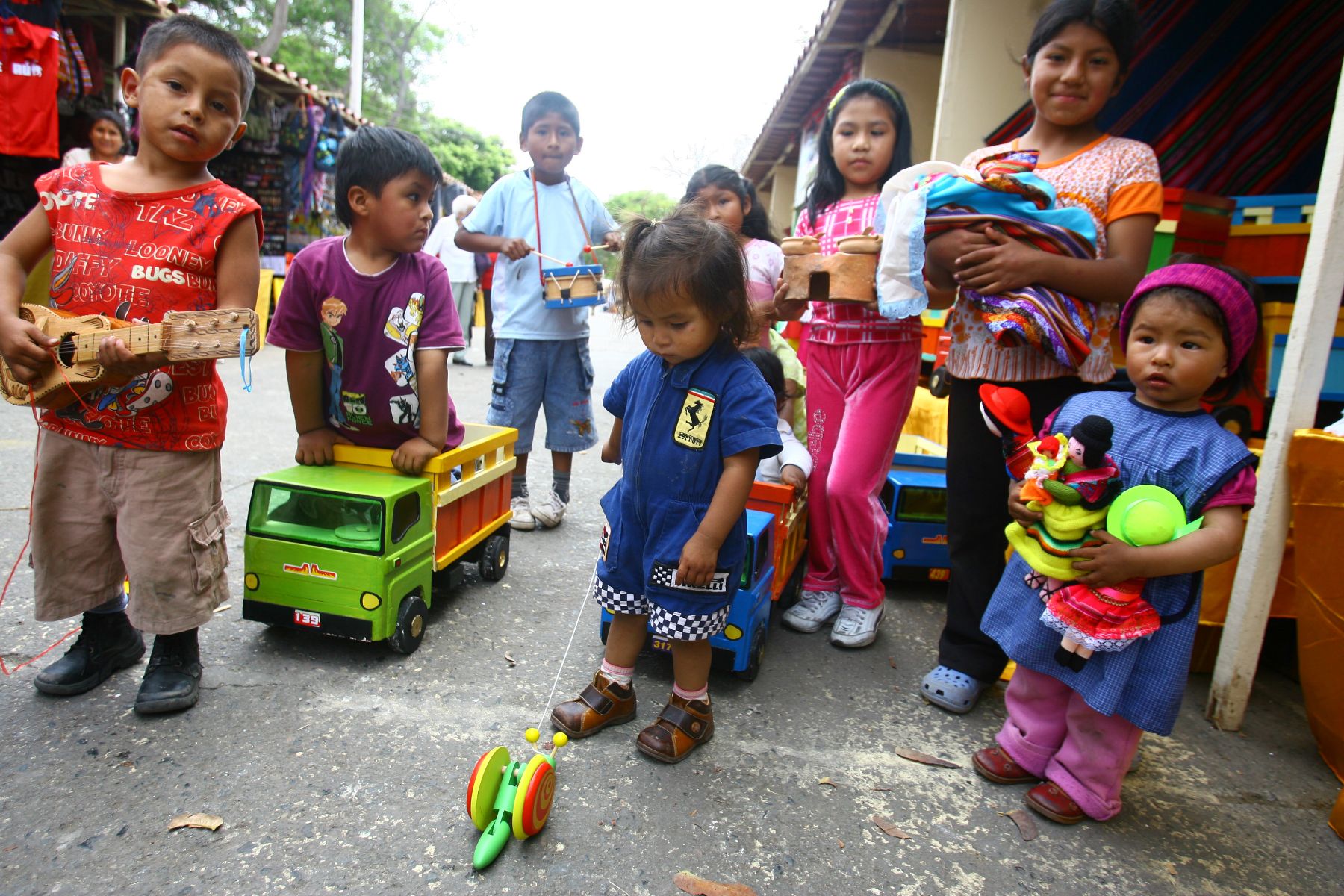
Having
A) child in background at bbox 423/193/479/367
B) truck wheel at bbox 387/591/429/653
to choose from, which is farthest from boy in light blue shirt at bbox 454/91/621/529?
child in background at bbox 423/193/479/367

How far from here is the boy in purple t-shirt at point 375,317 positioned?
2.61 m

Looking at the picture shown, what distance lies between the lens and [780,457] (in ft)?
9.98

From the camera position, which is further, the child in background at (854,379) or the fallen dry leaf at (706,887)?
the child in background at (854,379)

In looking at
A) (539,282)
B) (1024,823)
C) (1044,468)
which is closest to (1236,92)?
(1044,468)

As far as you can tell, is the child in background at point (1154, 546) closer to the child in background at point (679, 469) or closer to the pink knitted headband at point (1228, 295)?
the pink knitted headband at point (1228, 295)

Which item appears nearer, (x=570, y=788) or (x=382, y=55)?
(x=570, y=788)

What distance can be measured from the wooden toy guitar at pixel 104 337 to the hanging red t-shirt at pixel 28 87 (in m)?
6.10

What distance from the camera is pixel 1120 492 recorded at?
6.10 ft

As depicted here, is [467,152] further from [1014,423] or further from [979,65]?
[1014,423]

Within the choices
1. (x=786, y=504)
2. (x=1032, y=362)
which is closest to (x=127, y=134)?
(x=786, y=504)

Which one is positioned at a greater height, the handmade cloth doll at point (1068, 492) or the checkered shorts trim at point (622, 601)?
the handmade cloth doll at point (1068, 492)

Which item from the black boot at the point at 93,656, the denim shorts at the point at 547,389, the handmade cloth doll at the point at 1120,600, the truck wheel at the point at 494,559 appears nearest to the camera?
the handmade cloth doll at the point at 1120,600

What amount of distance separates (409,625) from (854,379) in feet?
5.77

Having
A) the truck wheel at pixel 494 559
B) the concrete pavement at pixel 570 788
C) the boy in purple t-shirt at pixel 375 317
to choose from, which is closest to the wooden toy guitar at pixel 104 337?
the boy in purple t-shirt at pixel 375 317
